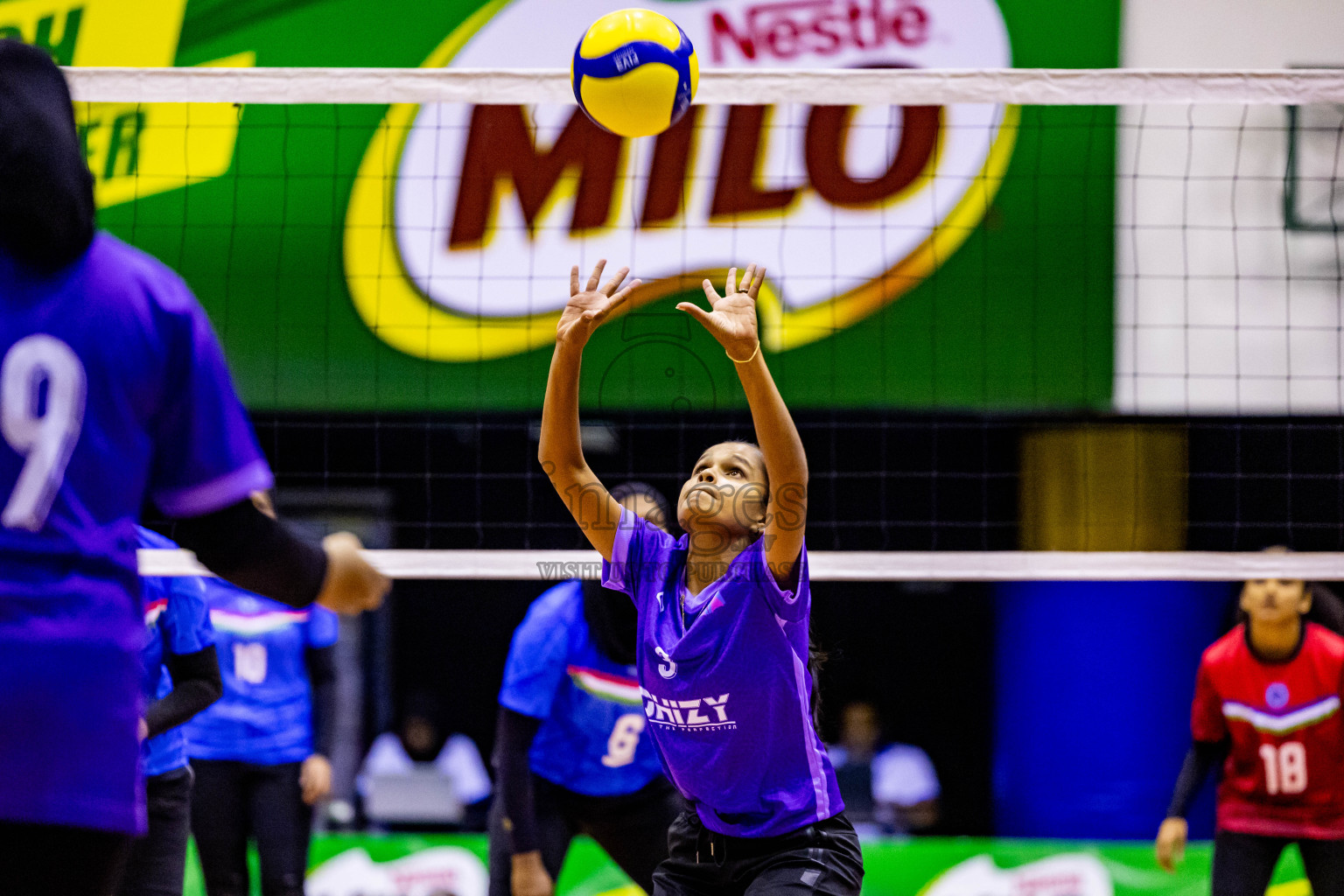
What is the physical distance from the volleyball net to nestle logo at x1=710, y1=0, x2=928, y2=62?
333 millimetres

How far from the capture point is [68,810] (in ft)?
5.08

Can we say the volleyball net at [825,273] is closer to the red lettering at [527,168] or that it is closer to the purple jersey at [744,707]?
the red lettering at [527,168]

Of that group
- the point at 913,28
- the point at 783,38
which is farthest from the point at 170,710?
the point at 913,28

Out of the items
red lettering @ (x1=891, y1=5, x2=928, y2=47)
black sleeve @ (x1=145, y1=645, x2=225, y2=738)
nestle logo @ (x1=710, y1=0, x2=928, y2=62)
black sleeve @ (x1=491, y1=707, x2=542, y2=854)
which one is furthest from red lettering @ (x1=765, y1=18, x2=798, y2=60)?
black sleeve @ (x1=145, y1=645, x2=225, y2=738)

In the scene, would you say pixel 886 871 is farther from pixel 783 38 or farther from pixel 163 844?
pixel 783 38

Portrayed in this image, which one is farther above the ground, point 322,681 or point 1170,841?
point 322,681

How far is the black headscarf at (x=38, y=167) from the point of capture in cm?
155

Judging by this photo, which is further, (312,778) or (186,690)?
(312,778)

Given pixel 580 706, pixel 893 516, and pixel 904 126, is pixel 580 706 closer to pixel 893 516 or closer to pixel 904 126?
pixel 893 516

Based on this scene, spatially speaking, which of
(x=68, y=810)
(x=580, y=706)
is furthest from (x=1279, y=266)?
(x=68, y=810)

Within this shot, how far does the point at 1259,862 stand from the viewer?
15.0ft

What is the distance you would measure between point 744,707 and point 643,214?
4.19 metres

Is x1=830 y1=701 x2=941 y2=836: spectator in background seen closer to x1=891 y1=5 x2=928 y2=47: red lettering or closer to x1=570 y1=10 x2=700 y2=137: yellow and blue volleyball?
x1=891 y1=5 x2=928 y2=47: red lettering

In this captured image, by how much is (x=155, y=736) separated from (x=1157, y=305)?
200 inches
